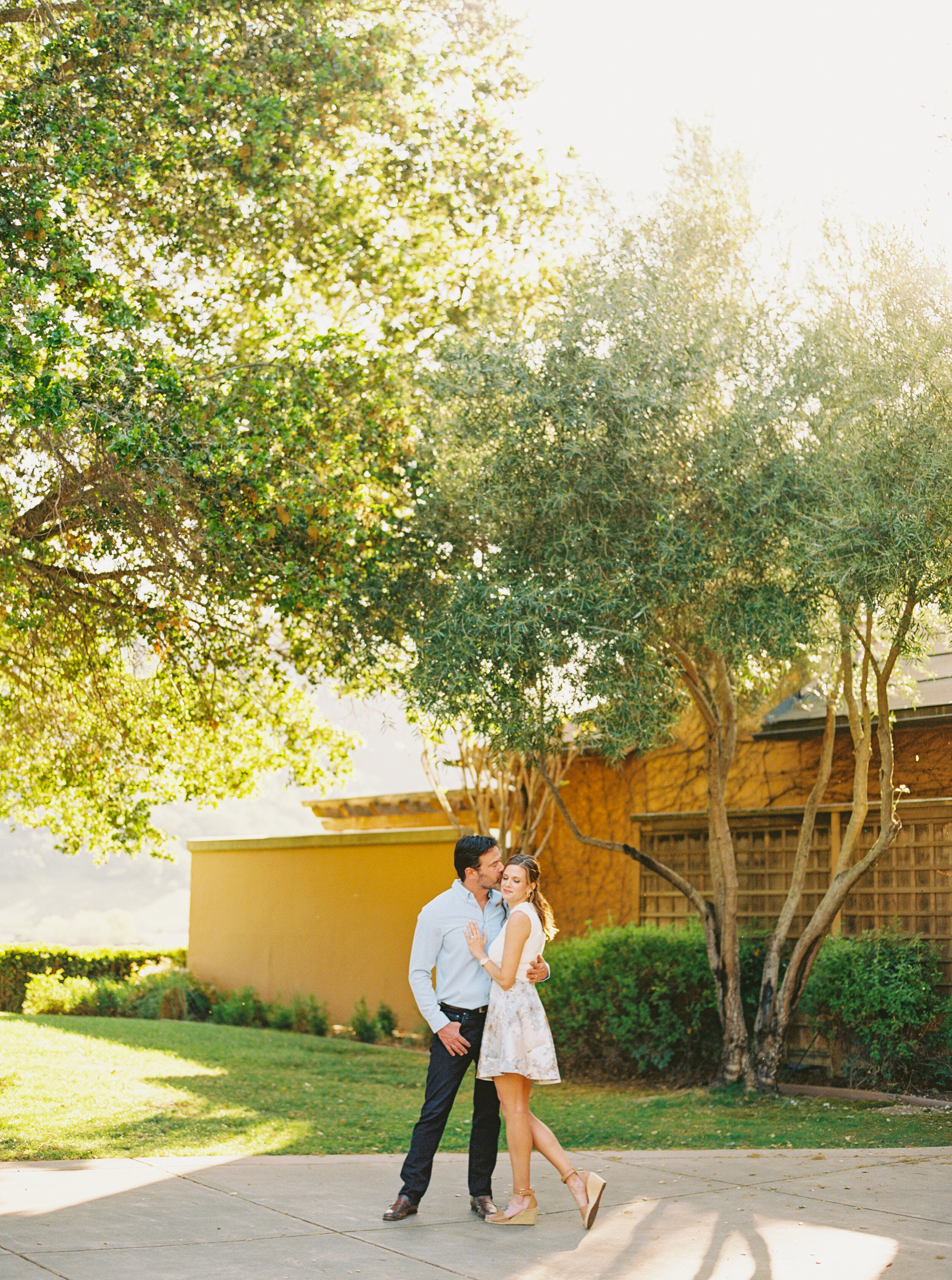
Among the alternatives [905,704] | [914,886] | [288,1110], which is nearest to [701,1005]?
[914,886]

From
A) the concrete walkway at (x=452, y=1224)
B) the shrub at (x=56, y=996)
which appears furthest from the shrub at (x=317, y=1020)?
the concrete walkway at (x=452, y=1224)

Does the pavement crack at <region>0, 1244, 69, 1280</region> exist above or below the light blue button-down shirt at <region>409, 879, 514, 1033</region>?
below

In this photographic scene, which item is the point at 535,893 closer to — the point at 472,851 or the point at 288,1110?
the point at 472,851

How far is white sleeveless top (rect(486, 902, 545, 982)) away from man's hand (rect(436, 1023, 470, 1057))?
0.35m

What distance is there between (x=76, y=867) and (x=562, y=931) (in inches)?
3585

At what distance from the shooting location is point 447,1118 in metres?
5.84

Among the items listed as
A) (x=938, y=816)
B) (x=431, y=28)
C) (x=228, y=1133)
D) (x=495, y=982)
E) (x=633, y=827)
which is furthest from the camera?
(x=633, y=827)

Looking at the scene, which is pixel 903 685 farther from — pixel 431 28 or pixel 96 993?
pixel 96 993

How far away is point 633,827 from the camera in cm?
1434

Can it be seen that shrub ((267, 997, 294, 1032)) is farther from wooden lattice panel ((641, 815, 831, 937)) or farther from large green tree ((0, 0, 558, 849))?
wooden lattice panel ((641, 815, 831, 937))

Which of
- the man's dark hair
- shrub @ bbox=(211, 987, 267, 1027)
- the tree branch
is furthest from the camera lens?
shrub @ bbox=(211, 987, 267, 1027)

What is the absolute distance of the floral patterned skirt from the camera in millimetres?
5598

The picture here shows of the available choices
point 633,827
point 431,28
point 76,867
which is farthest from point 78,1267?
point 76,867

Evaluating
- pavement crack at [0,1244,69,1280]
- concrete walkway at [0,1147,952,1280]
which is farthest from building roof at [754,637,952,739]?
pavement crack at [0,1244,69,1280]
